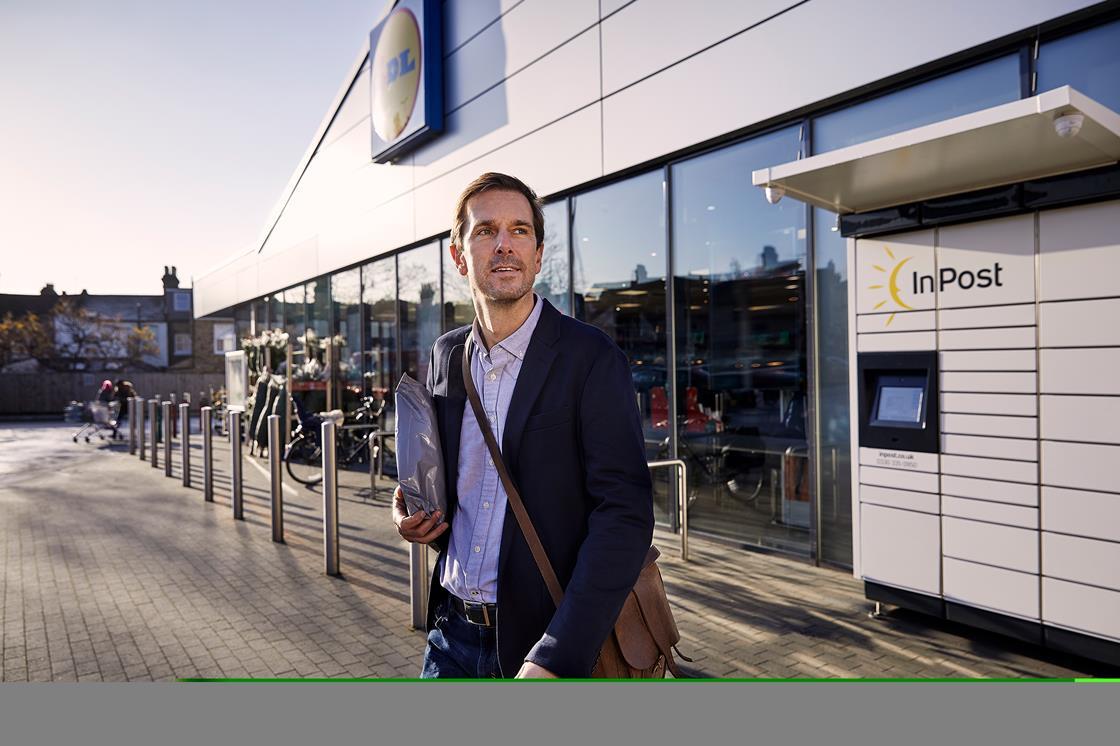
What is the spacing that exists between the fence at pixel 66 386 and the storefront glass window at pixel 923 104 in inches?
1148

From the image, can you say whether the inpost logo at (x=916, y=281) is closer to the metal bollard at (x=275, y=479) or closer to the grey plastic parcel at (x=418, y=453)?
the grey plastic parcel at (x=418, y=453)

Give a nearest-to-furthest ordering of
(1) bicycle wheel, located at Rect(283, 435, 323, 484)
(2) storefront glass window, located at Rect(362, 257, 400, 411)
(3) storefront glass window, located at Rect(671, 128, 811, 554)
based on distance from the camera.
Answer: (3) storefront glass window, located at Rect(671, 128, 811, 554)
(1) bicycle wheel, located at Rect(283, 435, 323, 484)
(2) storefront glass window, located at Rect(362, 257, 400, 411)

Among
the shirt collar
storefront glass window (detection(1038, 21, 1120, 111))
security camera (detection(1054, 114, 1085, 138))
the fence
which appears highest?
storefront glass window (detection(1038, 21, 1120, 111))

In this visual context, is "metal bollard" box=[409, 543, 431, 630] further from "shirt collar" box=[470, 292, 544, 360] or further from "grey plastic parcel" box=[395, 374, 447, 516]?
"shirt collar" box=[470, 292, 544, 360]

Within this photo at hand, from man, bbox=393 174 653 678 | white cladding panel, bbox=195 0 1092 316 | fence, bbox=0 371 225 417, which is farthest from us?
fence, bbox=0 371 225 417

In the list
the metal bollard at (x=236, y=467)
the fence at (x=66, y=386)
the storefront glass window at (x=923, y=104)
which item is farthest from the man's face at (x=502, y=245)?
the fence at (x=66, y=386)

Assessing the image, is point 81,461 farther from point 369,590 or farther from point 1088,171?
point 1088,171

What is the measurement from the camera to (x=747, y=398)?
670 centimetres

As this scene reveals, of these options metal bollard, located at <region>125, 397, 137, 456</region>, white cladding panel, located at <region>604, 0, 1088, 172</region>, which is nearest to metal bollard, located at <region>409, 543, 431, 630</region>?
white cladding panel, located at <region>604, 0, 1088, 172</region>

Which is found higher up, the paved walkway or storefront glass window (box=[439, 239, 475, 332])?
storefront glass window (box=[439, 239, 475, 332])

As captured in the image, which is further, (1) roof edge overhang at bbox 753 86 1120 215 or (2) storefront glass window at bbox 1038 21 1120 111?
(2) storefront glass window at bbox 1038 21 1120 111

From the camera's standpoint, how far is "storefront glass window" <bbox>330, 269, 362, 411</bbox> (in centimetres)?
1405

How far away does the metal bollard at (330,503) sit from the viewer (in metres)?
6.06

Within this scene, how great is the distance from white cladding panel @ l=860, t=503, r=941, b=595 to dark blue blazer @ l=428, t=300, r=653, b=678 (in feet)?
11.7
